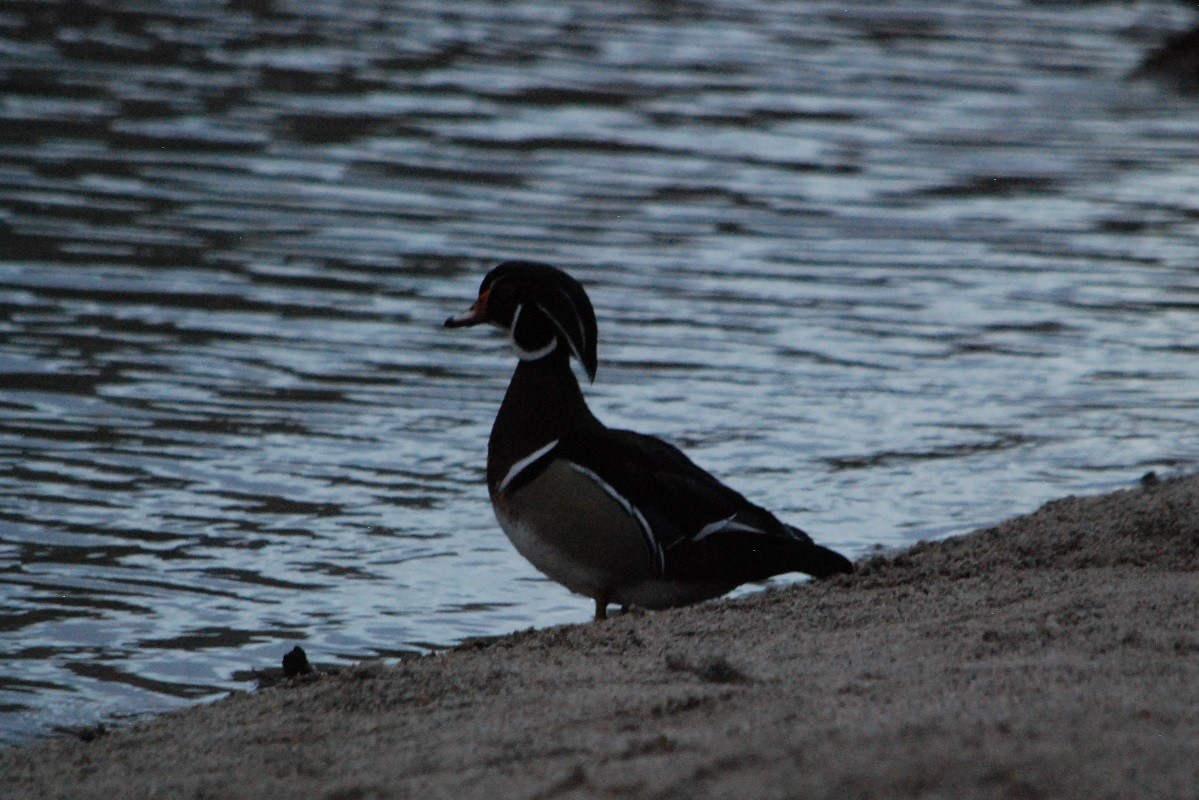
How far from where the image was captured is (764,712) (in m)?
4.04

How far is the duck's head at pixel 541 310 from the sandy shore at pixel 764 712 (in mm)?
988

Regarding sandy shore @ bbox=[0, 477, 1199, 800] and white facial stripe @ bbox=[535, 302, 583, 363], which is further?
white facial stripe @ bbox=[535, 302, 583, 363]

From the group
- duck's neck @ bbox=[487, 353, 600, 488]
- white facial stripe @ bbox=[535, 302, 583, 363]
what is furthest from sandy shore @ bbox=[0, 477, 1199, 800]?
white facial stripe @ bbox=[535, 302, 583, 363]

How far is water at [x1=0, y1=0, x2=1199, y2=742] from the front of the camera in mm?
6793

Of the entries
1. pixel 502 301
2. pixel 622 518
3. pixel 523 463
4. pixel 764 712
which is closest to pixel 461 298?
pixel 502 301

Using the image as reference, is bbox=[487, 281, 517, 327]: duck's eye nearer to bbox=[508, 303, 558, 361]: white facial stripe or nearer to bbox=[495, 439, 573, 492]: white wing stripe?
bbox=[508, 303, 558, 361]: white facial stripe

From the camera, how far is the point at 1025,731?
3.71 metres

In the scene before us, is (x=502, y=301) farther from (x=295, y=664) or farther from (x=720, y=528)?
(x=295, y=664)

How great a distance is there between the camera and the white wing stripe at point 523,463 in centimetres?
596

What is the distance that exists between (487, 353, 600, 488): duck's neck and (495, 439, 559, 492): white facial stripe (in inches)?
0.6

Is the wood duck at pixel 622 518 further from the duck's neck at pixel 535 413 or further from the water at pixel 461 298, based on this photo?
the water at pixel 461 298

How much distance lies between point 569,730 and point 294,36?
49.6 feet

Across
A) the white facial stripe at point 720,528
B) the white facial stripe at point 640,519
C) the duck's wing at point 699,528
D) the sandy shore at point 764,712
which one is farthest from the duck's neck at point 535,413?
the sandy shore at point 764,712

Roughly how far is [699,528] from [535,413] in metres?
0.66
